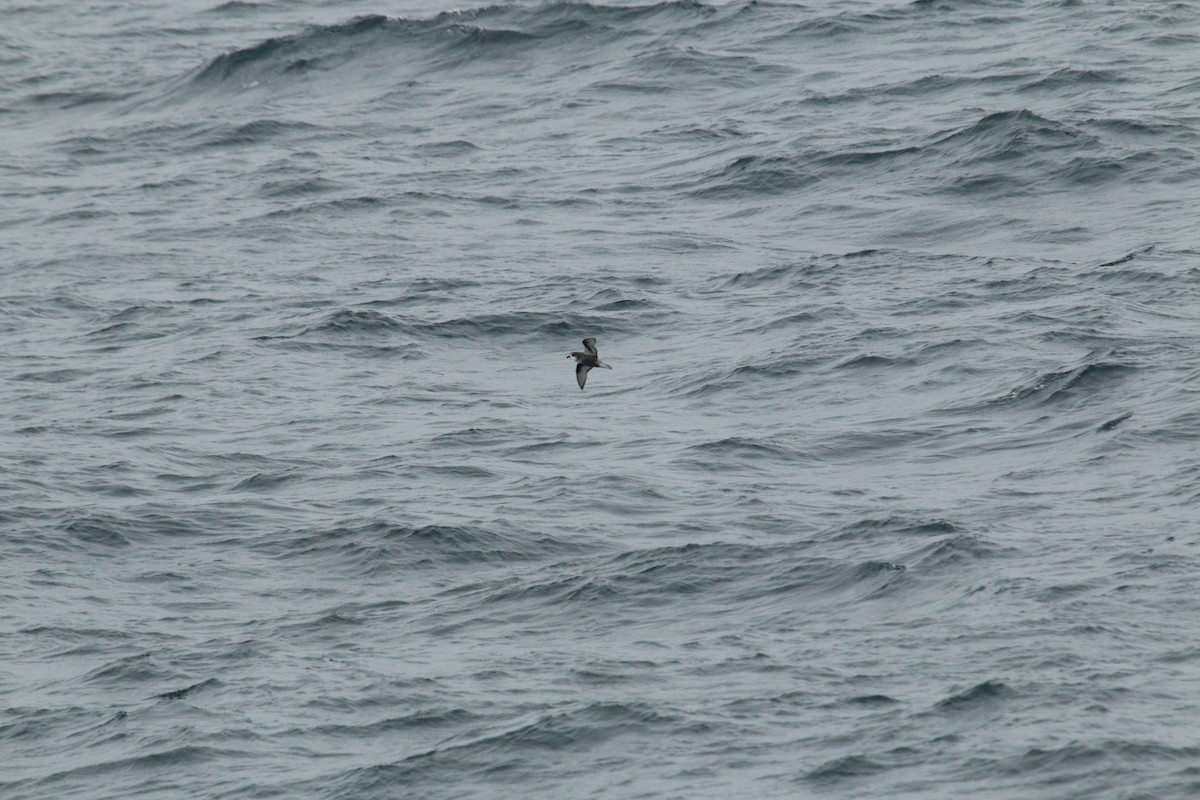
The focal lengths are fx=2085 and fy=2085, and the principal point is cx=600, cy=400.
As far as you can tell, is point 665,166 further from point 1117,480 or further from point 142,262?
point 1117,480

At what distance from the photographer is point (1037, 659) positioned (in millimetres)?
19828

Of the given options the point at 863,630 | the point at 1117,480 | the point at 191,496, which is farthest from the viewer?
the point at 191,496

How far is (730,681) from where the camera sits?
20250 mm

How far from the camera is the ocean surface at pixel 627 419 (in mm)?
19719

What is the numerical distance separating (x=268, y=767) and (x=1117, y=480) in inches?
398

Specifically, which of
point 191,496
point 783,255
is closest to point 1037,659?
point 191,496

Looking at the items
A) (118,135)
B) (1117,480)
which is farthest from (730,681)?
(118,135)

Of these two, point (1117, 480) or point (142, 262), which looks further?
point (142, 262)

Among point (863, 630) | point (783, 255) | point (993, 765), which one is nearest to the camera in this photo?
point (993, 765)

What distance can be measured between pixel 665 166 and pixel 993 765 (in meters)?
21.5

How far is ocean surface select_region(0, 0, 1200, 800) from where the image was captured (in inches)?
776

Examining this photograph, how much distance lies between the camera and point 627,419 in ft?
89.8

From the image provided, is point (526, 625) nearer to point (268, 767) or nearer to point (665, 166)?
point (268, 767)

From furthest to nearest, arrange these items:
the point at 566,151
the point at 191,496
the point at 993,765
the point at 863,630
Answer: the point at 566,151 < the point at 191,496 < the point at 863,630 < the point at 993,765
